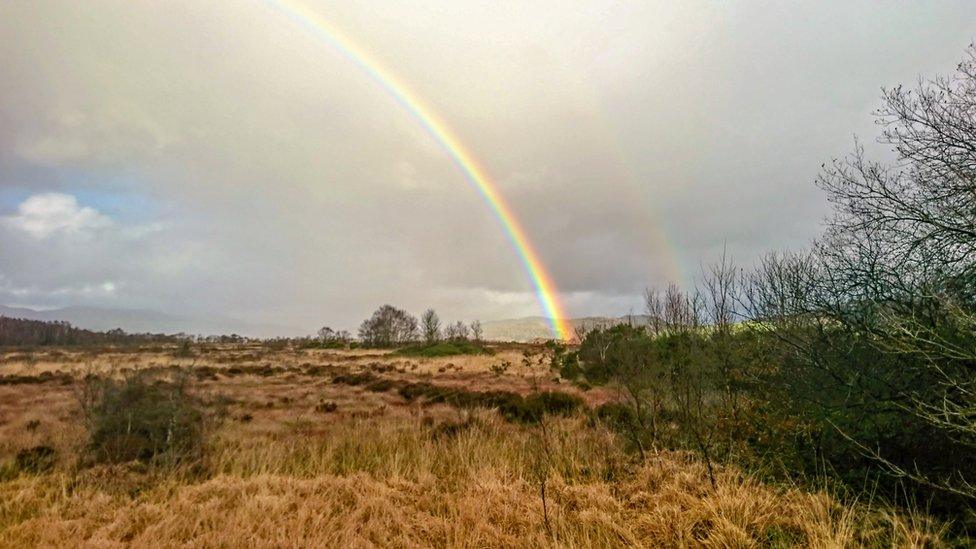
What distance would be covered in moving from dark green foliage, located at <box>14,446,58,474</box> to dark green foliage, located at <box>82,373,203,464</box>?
546mm

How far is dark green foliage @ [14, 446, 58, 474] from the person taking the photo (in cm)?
752

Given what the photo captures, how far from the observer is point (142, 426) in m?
8.78

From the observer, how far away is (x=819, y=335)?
23.4 feet

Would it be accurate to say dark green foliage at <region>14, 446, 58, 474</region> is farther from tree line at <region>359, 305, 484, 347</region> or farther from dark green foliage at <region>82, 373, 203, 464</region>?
tree line at <region>359, 305, 484, 347</region>

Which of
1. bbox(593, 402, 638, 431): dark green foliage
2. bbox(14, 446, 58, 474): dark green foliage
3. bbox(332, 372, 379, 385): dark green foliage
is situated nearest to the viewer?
bbox(14, 446, 58, 474): dark green foliage

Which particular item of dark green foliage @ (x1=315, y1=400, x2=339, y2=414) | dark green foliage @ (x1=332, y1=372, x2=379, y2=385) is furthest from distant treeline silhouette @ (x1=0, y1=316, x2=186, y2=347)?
dark green foliage @ (x1=315, y1=400, x2=339, y2=414)

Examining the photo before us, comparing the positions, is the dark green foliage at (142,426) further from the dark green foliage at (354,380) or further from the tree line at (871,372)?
the dark green foliage at (354,380)

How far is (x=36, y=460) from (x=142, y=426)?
151 centimetres

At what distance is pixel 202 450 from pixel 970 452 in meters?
11.4

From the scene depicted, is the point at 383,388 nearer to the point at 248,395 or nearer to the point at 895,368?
the point at 248,395

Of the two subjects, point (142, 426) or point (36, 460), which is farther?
point (142, 426)

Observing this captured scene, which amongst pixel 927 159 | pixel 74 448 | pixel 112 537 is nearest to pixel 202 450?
pixel 74 448

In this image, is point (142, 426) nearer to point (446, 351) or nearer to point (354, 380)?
point (354, 380)

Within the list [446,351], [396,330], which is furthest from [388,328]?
[446,351]
